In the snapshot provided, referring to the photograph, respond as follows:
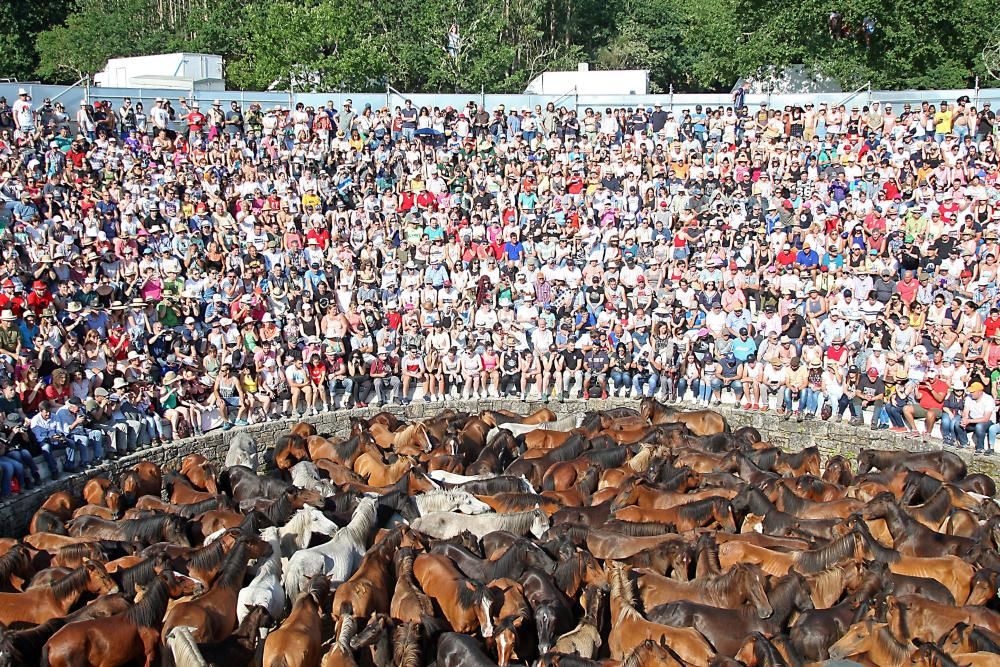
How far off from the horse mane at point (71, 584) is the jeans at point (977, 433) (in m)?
13.9

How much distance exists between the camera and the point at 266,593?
12102mm

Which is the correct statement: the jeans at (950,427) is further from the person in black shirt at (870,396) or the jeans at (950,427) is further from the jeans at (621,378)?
the jeans at (621,378)

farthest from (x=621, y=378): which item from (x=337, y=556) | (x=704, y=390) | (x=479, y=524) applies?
(x=337, y=556)

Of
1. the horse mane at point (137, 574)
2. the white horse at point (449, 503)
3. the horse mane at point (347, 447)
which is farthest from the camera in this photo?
the horse mane at point (347, 447)

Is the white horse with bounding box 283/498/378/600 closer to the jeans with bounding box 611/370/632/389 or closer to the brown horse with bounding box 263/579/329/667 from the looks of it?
the brown horse with bounding box 263/579/329/667

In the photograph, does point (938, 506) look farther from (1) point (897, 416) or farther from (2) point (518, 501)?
(2) point (518, 501)

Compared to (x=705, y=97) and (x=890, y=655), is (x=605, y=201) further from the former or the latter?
(x=890, y=655)

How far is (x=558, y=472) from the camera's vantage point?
16281mm

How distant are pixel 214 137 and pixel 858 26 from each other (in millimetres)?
20714

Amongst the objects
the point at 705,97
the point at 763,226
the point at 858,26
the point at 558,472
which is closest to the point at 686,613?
the point at 558,472

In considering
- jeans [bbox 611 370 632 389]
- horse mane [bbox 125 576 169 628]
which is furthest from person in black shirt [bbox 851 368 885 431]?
horse mane [bbox 125 576 169 628]

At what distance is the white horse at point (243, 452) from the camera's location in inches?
694

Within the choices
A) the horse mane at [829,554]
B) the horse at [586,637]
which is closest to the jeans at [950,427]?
the horse mane at [829,554]

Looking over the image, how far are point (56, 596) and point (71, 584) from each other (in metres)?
0.20
